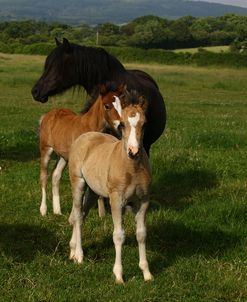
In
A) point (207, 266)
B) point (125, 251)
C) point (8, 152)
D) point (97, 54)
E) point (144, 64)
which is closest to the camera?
point (207, 266)

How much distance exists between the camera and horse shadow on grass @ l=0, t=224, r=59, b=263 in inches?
235

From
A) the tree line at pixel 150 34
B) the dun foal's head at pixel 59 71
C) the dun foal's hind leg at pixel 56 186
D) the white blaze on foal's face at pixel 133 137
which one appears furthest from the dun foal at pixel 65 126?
the tree line at pixel 150 34

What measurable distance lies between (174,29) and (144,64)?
1235 inches

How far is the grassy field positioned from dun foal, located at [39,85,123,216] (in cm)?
46

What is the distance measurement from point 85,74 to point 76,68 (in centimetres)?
16

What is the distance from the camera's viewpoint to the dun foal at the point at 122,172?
4.93 m

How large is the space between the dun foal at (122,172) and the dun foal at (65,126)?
769 mm

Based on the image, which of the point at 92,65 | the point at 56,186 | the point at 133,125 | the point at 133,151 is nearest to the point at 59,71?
the point at 92,65

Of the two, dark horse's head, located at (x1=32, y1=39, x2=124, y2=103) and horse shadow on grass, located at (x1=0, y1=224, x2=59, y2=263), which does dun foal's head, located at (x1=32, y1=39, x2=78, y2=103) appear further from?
horse shadow on grass, located at (x1=0, y1=224, x2=59, y2=263)

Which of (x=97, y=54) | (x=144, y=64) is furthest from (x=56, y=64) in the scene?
(x=144, y=64)

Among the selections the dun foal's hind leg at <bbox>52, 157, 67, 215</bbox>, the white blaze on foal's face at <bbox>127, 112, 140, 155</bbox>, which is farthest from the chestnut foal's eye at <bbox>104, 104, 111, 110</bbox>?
the white blaze on foal's face at <bbox>127, 112, 140, 155</bbox>

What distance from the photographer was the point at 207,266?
18.3 feet

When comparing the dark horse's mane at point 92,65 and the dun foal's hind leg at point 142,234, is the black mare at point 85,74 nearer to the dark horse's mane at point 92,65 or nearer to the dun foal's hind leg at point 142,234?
the dark horse's mane at point 92,65

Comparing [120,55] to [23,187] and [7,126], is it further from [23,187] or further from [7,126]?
[23,187]
